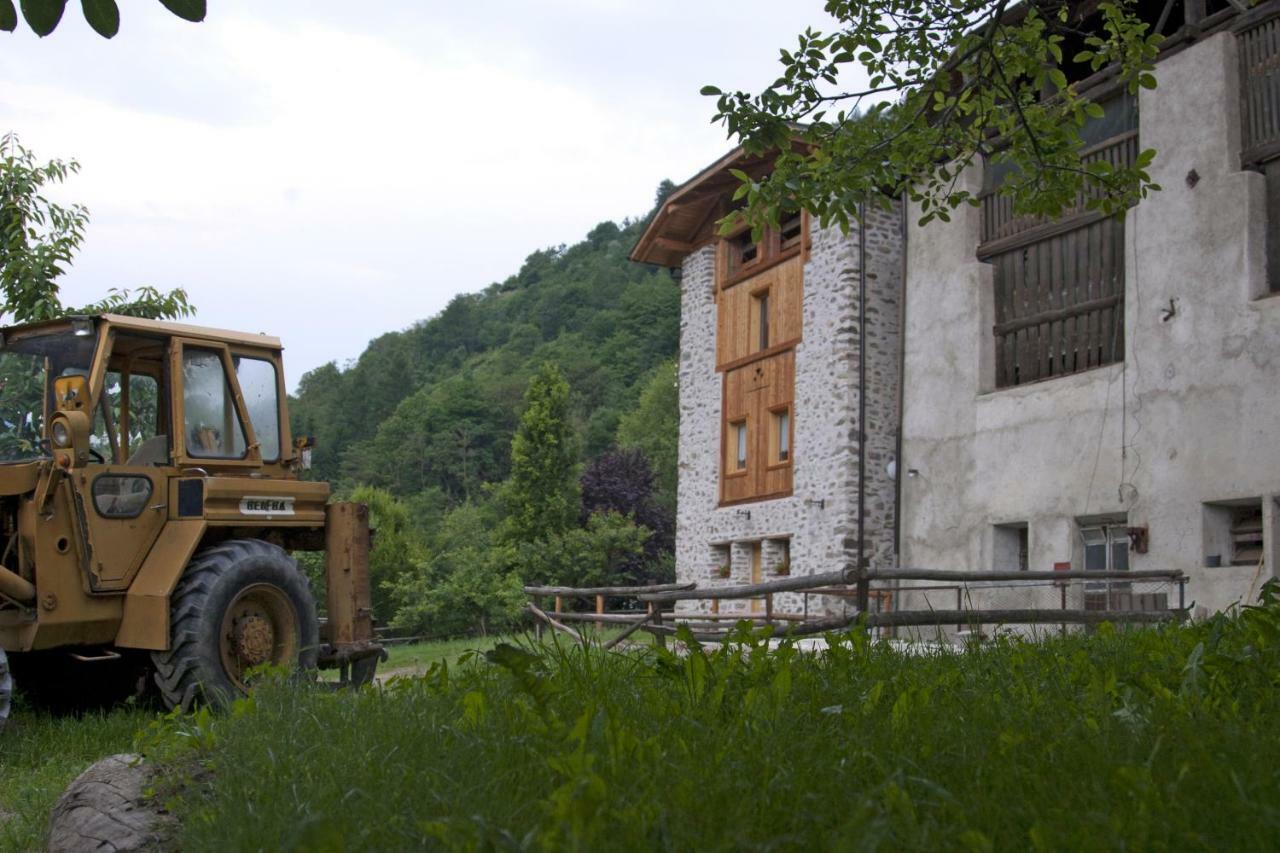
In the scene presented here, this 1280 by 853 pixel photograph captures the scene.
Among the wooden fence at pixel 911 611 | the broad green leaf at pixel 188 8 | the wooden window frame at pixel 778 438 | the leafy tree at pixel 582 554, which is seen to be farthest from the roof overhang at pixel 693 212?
the broad green leaf at pixel 188 8

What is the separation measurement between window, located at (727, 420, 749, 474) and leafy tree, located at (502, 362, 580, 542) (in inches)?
584

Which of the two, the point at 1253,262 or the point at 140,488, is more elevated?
the point at 1253,262

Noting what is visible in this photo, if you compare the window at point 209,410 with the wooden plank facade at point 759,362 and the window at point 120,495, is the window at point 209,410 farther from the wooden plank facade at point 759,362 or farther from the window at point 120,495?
the wooden plank facade at point 759,362

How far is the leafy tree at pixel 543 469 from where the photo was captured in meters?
37.0

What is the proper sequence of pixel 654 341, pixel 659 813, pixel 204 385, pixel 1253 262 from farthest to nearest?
pixel 654 341
pixel 1253 262
pixel 204 385
pixel 659 813

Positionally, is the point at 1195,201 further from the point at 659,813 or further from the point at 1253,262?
the point at 659,813

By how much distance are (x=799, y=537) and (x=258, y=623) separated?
12942mm

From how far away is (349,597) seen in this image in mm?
8789

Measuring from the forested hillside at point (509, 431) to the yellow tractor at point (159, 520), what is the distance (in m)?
21.4

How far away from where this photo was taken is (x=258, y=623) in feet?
26.6

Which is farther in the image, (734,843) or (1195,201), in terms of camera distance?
(1195,201)

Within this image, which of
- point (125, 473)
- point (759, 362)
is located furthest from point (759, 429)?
point (125, 473)

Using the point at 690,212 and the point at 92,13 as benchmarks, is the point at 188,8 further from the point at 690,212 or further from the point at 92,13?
the point at 690,212

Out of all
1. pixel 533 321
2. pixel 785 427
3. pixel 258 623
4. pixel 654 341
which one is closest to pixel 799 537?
pixel 785 427
